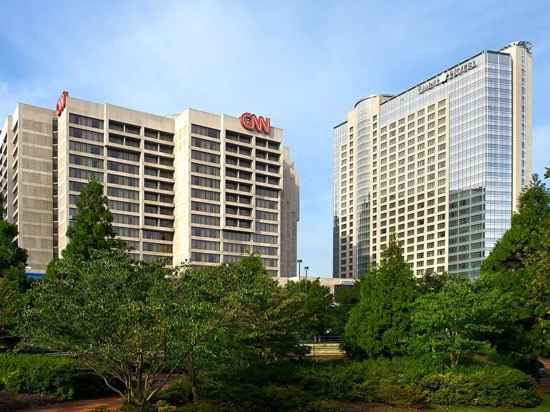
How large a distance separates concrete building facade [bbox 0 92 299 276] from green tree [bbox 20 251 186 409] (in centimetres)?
7706

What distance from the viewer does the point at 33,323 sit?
2052cm

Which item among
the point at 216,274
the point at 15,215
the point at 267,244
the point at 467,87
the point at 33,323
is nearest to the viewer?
the point at 33,323

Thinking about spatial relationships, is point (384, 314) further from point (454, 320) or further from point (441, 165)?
point (441, 165)

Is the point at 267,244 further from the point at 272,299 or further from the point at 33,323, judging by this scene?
the point at 33,323

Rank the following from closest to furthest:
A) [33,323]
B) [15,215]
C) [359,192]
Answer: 1. [33,323]
2. [15,215]
3. [359,192]

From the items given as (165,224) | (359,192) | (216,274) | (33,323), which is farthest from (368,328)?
(359,192)

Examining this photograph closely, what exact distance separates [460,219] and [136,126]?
88.1 meters

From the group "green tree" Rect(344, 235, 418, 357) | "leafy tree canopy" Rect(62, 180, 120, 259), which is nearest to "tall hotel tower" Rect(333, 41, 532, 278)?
"green tree" Rect(344, 235, 418, 357)

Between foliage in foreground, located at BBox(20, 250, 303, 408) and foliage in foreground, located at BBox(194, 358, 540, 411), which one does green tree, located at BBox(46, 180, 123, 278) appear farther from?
foliage in foreground, located at BBox(194, 358, 540, 411)

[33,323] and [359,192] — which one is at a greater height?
[359,192]

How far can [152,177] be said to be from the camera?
358 ft

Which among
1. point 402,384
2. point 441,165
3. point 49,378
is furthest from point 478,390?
point 441,165

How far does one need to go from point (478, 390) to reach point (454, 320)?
3.33 meters

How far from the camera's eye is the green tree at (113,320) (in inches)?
730
